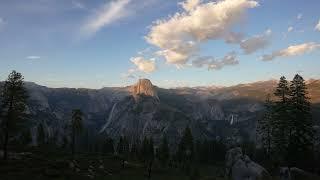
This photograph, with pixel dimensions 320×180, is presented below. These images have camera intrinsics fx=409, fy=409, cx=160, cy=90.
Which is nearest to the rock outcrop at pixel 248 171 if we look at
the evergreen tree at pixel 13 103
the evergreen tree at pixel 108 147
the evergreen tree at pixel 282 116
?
the evergreen tree at pixel 282 116

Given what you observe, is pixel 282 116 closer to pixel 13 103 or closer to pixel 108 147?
pixel 13 103

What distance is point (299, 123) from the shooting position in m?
71.2

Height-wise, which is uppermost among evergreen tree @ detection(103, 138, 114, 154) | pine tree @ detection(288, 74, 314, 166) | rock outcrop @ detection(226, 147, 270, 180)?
pine tree @ detection(288, 74, 314, 166)

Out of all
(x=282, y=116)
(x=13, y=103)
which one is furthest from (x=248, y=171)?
(x=13, y=103)

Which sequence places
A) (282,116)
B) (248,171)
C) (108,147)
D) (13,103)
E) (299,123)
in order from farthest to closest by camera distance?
(108,147), (13,103), (282,116), (299,123), (248,171)

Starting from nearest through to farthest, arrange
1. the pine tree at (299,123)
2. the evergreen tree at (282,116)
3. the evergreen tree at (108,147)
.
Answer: the pine tree at (299,123) < the evergreen tree at (282,116) < the evergreen tree at (108,147)

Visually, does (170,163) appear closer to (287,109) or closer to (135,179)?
(135,179)

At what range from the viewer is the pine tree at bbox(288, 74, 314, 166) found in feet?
234

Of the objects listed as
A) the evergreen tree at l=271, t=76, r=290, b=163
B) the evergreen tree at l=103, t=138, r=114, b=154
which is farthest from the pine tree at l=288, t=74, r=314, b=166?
the evergreen tree at l=103, t=138, r=114, b=154

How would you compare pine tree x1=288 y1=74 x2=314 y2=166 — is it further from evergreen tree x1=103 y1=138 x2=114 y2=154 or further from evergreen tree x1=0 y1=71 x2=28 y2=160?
evergreen tree x1=103 y1=138 x2=114 y2=154

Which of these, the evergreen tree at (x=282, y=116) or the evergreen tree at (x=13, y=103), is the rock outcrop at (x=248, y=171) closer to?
the evergreen tree at (x=282, y=116)

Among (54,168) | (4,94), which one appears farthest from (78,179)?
(4,94)

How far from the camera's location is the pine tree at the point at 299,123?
7138 centimetres

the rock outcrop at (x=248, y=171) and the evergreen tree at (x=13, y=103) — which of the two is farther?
the evergreen tree at (x=13, y=103)
